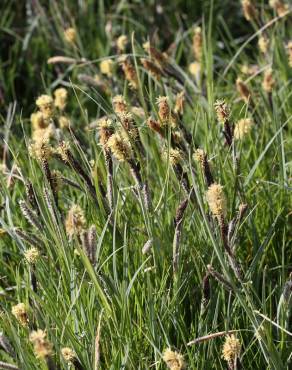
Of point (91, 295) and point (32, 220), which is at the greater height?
point (32, 220)

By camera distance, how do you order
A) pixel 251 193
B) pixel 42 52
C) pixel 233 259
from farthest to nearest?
pixel 42 52 < pixel 251 193 < pixel 233 259

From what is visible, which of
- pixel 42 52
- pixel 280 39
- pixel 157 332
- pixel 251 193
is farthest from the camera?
pixel 42 52

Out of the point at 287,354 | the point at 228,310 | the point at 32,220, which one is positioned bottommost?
the point at 287,354

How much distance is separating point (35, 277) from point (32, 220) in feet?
0.44

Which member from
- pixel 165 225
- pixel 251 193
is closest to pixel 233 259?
pixel 165 225

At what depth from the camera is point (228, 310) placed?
1.79 metres

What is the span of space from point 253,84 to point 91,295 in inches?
65.5

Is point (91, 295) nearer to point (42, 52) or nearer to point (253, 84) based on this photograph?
point (253, 84)

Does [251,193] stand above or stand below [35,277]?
below

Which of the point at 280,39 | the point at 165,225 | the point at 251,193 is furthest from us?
the point at 280,39

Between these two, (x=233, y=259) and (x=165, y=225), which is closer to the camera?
(x=233, y=259)

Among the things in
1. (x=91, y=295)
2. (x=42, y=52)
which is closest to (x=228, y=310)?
(x=91, y=295)

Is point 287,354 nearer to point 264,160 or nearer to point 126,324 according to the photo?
point 126,324

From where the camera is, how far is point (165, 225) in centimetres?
206
